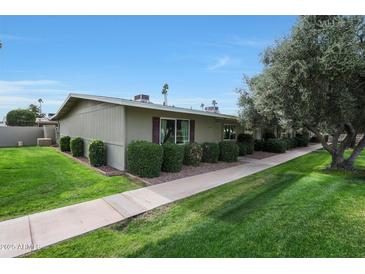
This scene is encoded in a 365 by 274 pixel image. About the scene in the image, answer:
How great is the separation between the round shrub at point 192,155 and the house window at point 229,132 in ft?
15.8

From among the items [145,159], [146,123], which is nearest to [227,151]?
[146,123]

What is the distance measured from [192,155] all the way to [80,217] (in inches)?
243

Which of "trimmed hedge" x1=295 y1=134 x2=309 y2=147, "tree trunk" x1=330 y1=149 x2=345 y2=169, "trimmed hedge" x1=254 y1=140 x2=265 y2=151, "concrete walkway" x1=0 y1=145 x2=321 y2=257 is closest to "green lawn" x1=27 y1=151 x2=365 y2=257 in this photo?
"concrete walkway" x1=0 y1=145 x2=321 y2=257

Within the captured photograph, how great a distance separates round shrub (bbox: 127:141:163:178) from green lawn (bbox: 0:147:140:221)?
23.6 inches

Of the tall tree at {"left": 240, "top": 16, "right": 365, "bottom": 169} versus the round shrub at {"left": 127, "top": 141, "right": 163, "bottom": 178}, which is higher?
the tall tree at {"left": 240, "top": 16, "right": 365, "bottom": 169}

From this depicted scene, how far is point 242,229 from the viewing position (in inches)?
152

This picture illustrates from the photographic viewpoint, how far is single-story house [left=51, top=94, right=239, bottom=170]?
29.0ft

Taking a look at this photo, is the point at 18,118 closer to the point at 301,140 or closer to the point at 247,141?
the point at 247,141

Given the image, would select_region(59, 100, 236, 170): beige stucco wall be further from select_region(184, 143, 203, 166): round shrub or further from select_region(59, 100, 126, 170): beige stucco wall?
select_region(184, 143, 203, 166): round shrub

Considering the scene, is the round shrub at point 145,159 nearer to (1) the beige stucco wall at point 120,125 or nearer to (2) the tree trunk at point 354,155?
(1) the beige stucco wall at point 120,125

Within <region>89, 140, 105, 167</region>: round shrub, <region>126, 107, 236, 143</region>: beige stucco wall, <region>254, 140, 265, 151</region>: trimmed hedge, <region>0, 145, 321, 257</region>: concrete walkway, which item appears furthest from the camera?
<region>254, 140, 265, 151</region>: trimmed hedge
